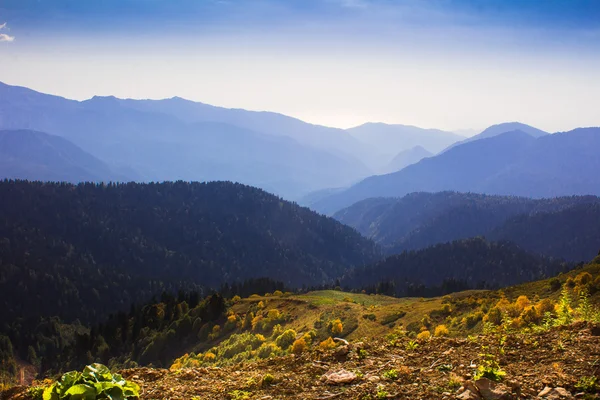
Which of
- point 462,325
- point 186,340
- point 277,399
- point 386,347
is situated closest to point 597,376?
point 386,347

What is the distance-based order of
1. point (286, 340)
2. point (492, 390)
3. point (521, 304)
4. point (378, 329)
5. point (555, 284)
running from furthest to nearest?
point (286, 340), point (378, 329), point (555, 284), point (521, 304), point (492, 390)

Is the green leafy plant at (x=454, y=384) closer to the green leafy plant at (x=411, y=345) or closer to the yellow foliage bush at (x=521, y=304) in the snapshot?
the green leafy plant at (x=411, y=345)

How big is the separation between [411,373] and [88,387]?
8.97 m

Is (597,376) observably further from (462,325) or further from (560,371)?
(462,325)

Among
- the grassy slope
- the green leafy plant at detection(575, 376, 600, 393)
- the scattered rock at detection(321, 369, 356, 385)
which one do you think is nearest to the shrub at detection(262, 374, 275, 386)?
the scattered rock at detection(321, 369, 356, 385)

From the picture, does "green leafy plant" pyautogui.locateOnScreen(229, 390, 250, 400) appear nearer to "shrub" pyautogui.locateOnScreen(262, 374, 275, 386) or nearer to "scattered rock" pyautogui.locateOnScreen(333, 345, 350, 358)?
"shrub" pyautogui.locateOnScreen(262, 374, 275, 386)

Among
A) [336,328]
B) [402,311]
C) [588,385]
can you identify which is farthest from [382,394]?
[402,311]

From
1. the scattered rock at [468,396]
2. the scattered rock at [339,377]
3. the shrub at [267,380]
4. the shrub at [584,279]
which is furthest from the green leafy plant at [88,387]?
the shrub at [584,279]

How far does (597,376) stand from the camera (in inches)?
441

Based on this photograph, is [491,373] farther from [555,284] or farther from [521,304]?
[555,284]

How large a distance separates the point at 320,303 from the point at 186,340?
2724cm

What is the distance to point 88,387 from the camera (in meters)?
9.92

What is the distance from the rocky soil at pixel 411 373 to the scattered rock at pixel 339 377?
0.03 m

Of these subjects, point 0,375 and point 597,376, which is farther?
point 0,375
